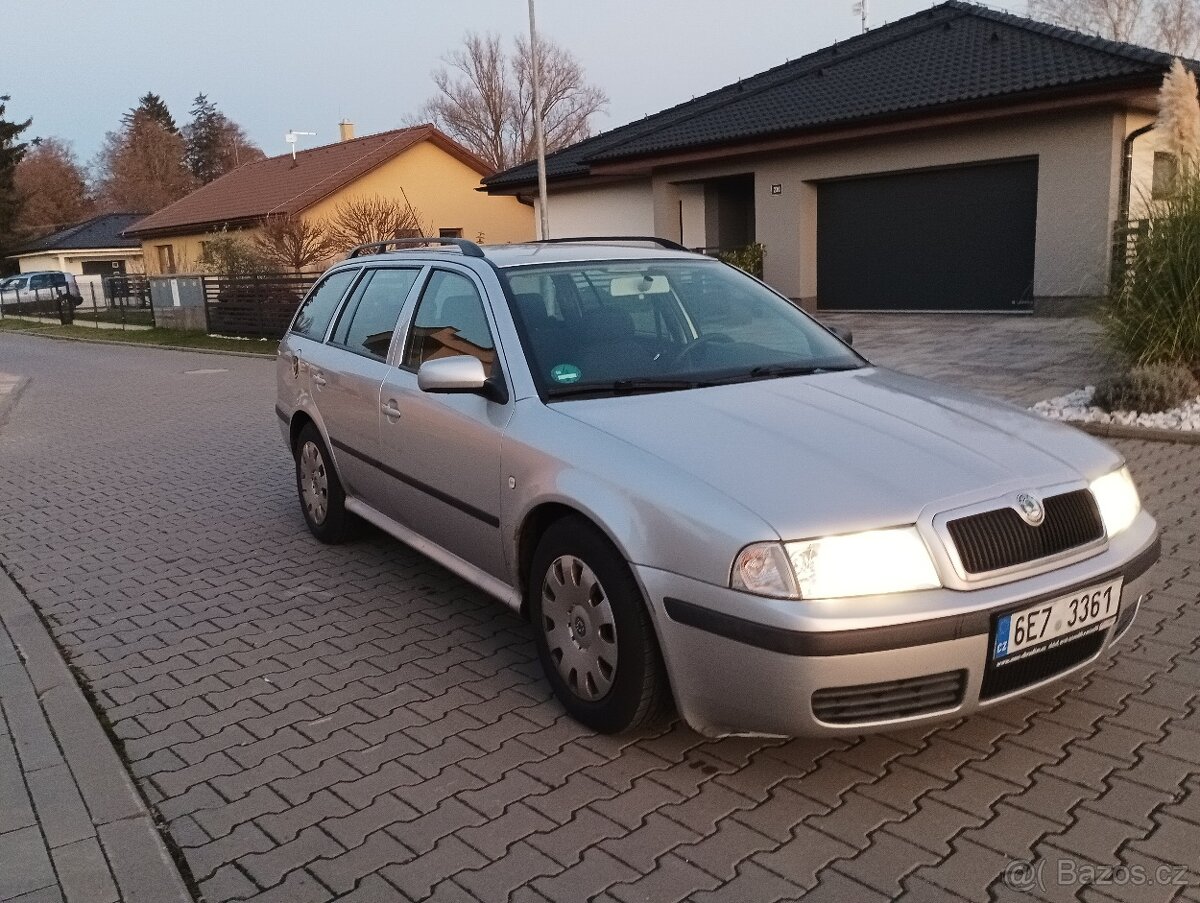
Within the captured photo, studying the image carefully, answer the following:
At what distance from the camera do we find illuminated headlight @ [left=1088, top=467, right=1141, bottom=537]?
3406mm

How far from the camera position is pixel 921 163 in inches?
677

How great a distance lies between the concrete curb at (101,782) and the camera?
9.67ft

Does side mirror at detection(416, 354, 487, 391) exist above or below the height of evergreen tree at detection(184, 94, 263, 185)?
below

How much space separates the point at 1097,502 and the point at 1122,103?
44.9ft

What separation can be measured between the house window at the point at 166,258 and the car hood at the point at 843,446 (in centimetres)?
4143

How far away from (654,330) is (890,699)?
76.9 inches

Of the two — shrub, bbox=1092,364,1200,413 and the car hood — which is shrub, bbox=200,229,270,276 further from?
the car hood

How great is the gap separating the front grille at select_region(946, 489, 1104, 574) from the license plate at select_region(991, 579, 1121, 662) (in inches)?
5.6

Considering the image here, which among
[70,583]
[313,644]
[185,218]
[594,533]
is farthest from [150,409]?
[185,218]

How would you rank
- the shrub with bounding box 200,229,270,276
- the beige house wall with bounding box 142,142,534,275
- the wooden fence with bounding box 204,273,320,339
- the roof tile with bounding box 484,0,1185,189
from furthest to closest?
the beige house wall with bounding box 142,142,534,275
the shrub with bounding box 200,229,270,276
the wooden fence with bounding box 204,273,320,339
the roof tile with bounding box 484,0,1185,189

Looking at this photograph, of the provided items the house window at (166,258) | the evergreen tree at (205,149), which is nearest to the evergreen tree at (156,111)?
the evergreen tree at (205,149)

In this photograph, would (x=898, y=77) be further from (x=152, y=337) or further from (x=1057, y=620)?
(x=152, y=337)

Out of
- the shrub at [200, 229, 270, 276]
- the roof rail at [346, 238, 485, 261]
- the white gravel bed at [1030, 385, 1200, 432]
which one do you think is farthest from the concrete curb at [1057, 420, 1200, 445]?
the shrub at [200, 229, 270, 276]

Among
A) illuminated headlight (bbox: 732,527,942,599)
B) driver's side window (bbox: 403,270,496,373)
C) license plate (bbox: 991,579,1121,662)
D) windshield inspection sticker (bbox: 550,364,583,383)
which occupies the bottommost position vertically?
license plate (bbox: 991,579,1121,662)
